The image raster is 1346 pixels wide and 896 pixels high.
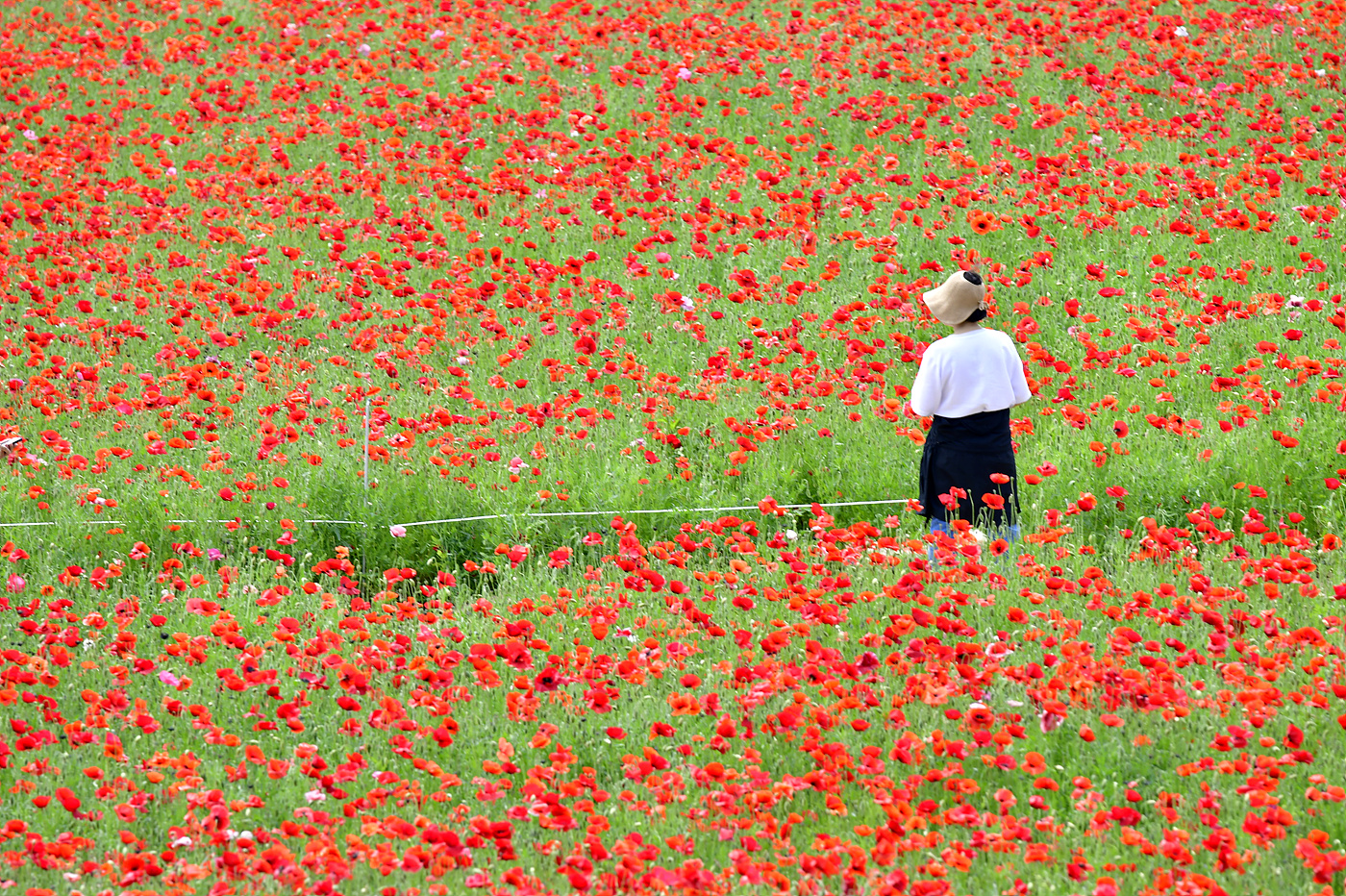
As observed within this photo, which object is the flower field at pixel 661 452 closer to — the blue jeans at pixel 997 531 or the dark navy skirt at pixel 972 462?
the blue jeans at pixel 997 531

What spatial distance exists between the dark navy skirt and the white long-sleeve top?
0.21 feet

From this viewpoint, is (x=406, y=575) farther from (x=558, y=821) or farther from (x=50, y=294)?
(x=50, y=294)

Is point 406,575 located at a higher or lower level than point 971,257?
lower

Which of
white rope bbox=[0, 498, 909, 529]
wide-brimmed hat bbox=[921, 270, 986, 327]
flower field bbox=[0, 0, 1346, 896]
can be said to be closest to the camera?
flower field bbox=[0, 0, 1346, 896]

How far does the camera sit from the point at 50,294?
33.3 ft

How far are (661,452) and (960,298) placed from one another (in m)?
2.07

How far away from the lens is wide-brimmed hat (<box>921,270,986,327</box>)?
20.3 ft

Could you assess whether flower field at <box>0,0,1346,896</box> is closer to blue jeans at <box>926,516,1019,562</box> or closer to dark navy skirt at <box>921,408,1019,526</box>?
blue jeans at <box>926,516,1019,562</box>

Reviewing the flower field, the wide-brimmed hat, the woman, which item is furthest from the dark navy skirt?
the wide-brimmed hat

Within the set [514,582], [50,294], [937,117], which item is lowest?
[514,582]

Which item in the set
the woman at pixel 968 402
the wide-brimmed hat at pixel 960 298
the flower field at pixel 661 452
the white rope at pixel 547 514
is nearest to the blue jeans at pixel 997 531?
the woman at pixel 968 402

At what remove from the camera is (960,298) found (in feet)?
20.4

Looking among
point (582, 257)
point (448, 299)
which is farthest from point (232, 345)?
point (582, 257)

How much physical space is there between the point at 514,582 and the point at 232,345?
4.03 m
